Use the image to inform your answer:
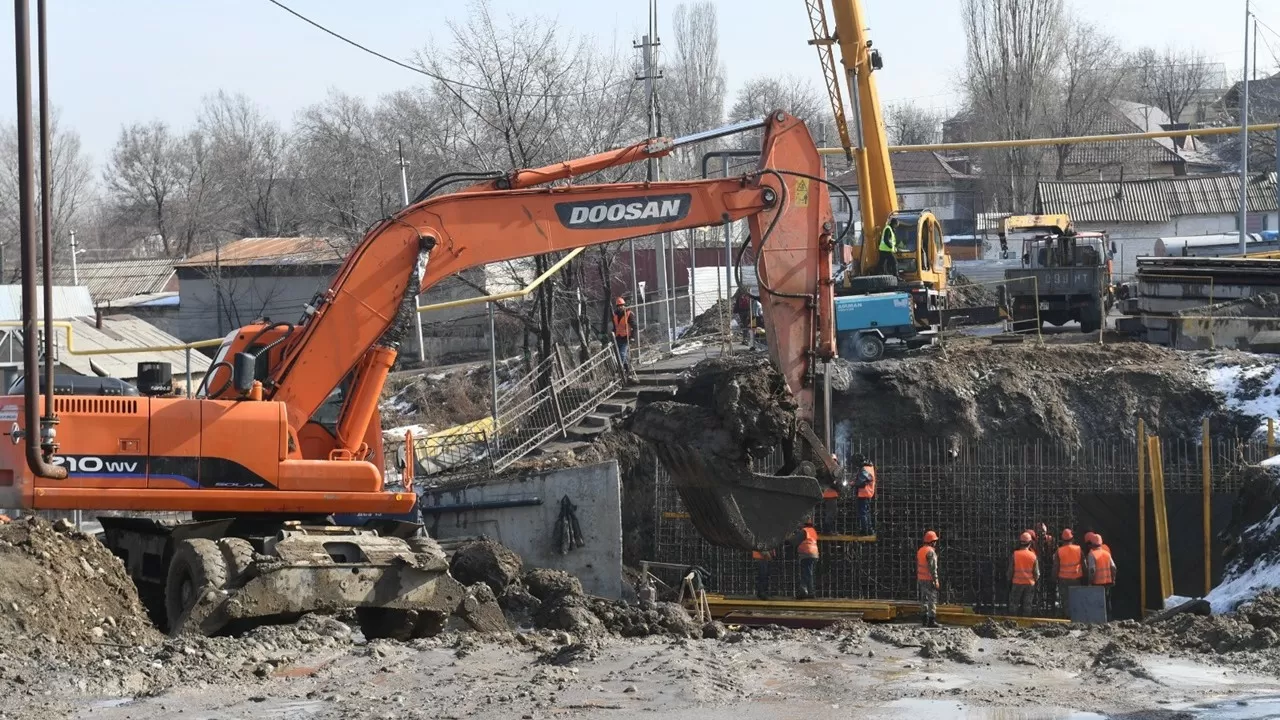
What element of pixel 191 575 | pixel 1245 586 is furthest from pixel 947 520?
pixel 191 575

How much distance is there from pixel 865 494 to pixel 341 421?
9.49m

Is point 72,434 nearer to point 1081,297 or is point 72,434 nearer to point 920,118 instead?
point 1081,297

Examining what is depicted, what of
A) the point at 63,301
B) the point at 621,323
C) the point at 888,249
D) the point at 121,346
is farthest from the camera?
the point at 63,301

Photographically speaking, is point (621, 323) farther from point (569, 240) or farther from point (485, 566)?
point (569, 240)

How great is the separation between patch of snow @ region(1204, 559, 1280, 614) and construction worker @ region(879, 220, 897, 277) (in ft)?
34.1

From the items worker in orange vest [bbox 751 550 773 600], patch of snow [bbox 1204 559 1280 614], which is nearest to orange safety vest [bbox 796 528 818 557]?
worker in orange vest [bbox 751 550 773 600]

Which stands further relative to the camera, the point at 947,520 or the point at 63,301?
the point at 63,301

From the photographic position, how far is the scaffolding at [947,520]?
19.5m

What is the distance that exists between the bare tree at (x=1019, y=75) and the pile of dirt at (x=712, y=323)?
27319mm

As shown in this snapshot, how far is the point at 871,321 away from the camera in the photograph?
23547mm

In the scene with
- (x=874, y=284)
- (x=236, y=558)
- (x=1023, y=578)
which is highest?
(x=874, y=284)

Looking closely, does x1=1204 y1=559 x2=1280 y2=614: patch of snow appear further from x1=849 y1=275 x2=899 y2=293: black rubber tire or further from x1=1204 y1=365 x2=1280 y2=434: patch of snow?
x1=849 y1=275 x2=899 y2=293: black rubber tire

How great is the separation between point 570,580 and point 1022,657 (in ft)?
19.8

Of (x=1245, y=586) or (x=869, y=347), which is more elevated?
(x=869, y=347)
